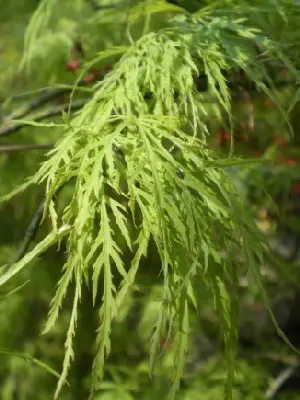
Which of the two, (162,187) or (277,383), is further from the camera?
(277,383)

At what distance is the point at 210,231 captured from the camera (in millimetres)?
868

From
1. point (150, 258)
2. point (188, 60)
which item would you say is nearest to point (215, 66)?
point (188, 60)

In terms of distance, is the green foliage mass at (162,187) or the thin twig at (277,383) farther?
the thin twig at (277,383)

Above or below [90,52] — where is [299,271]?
below

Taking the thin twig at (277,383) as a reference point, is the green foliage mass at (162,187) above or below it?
above

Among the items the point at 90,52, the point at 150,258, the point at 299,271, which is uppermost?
the point at 90,52

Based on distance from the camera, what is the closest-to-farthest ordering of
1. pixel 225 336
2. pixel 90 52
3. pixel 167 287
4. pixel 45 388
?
1. pixel 167 287
2. pixel 225 336
3. pixel 90 52
4. pixel 45 388

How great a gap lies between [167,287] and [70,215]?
146mm

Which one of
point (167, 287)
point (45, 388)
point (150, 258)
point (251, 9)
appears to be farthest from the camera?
point (45, 388)

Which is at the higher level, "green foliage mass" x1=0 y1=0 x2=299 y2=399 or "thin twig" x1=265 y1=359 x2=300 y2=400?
"green foliage mass" x1=0 y1=0 x2=299 y2=399

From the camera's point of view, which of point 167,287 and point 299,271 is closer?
point 167,287

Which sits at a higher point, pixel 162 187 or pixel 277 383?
pixel 162 187

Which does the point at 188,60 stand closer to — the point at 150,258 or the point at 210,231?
the point at 210,231

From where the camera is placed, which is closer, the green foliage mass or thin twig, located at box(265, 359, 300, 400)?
the green foliage mass
